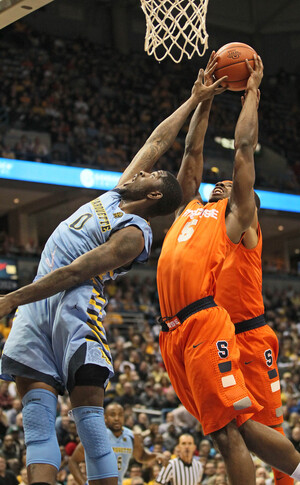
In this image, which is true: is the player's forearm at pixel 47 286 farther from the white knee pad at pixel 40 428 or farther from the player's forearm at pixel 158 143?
the player's forearm at pixel 158 143

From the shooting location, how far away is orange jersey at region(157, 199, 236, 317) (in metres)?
4.71

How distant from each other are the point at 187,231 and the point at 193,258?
0.89ft

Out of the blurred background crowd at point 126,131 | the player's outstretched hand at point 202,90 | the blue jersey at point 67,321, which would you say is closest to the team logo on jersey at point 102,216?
the blue jersey at point 67,321

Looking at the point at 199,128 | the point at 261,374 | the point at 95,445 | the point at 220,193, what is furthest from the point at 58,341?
the point at 199,128

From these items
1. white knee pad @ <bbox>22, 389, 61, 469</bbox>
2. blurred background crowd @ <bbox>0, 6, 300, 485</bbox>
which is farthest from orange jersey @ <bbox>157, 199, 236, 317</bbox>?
blurred background crowd @ <bbox>0, 6, 300, 485</bbox>

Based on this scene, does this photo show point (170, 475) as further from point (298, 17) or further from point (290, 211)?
point (298, 17)

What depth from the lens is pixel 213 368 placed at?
4.47 m

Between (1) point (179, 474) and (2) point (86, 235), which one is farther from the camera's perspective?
(1) point (179, 474)

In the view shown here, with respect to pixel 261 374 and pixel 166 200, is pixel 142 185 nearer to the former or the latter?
A: pixel 166 200

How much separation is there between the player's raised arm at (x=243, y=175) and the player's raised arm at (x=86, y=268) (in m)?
1.11

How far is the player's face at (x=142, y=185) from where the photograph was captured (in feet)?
13.6

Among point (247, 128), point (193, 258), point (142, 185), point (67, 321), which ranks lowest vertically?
point (67, 321)

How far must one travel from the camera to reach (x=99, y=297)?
154 inches

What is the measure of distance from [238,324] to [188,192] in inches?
43.2
